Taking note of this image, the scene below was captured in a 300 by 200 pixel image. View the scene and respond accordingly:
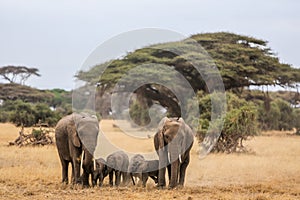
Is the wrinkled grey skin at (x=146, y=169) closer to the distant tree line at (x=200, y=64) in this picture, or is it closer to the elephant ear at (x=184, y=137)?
the elephant ear at (x=184, y=137)

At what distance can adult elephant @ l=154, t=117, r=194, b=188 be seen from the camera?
12.7 m

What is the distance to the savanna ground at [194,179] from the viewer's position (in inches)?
474

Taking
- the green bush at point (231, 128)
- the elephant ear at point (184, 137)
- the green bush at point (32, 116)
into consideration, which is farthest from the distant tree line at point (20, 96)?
the elephant ear at point (184, 137)

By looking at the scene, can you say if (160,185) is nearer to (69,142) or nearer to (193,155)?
(69,142)

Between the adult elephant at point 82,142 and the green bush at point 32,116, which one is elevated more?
the green bush at point 32,116

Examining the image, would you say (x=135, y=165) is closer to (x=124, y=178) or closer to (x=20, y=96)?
(x=124, y=178)

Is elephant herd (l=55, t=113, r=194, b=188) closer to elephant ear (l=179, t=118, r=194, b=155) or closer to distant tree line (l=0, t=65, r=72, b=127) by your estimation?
elephant ear (l=179, t=118, r=194, b=155)

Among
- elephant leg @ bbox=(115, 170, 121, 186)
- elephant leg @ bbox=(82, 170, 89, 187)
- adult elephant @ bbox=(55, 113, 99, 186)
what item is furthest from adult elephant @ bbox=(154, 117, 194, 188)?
elephant leg @ bbox=(82, 170, 89, 187)

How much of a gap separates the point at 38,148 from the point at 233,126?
28.0ft

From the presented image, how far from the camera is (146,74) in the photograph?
3731 cm

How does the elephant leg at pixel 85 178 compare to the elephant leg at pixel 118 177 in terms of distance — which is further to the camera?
the elephant leg at pixel 118 177

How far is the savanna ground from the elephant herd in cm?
37

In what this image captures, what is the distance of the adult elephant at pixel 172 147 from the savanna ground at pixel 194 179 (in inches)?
14.9

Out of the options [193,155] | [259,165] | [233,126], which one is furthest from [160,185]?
[233,126]
